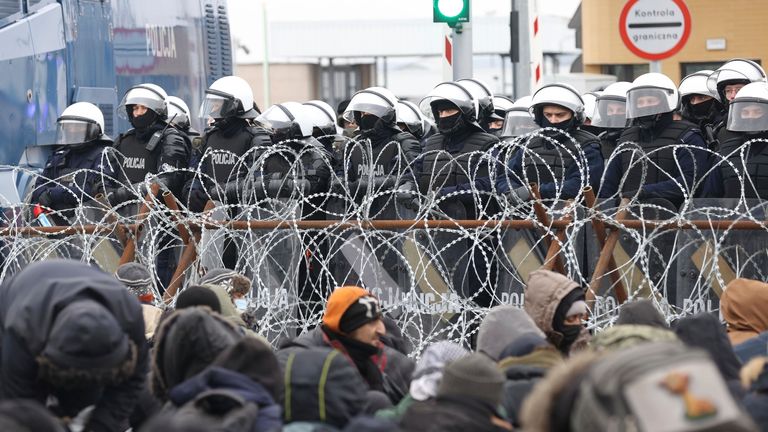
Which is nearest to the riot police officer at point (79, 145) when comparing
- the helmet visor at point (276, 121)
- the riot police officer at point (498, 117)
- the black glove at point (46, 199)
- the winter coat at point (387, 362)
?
the black glove at point (46, 199)

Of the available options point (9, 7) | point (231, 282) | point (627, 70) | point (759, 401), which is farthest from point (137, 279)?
point (627, 70)

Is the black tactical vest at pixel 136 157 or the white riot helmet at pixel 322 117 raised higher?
the white riot helmet at pixel 322 117

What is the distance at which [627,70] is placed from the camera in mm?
23172

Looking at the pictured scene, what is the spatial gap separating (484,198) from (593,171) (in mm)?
676

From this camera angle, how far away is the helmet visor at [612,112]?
10.7 metres

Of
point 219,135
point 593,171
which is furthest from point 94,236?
point 593,171

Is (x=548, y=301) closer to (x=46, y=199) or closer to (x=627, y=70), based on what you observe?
(x=46, y=199)

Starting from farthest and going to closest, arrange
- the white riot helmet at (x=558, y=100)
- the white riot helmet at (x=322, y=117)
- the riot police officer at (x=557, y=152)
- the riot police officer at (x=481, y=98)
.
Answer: the white riot helmet at (x=322, y=117)
the riot police officer at (x=481, y=98)
the white riot helmet at (x=558, y=100)
the riot police officer at (x=557, y=152)

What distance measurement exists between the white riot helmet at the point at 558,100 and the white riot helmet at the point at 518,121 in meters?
0.64

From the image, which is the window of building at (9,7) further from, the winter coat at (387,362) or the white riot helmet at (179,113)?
the winter coat at (387,362)

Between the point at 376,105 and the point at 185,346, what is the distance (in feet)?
17.7

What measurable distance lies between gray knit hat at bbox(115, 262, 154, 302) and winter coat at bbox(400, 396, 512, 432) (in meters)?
3.71

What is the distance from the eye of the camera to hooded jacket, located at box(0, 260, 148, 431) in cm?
518

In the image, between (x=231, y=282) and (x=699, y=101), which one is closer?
(x=231, y=282)
